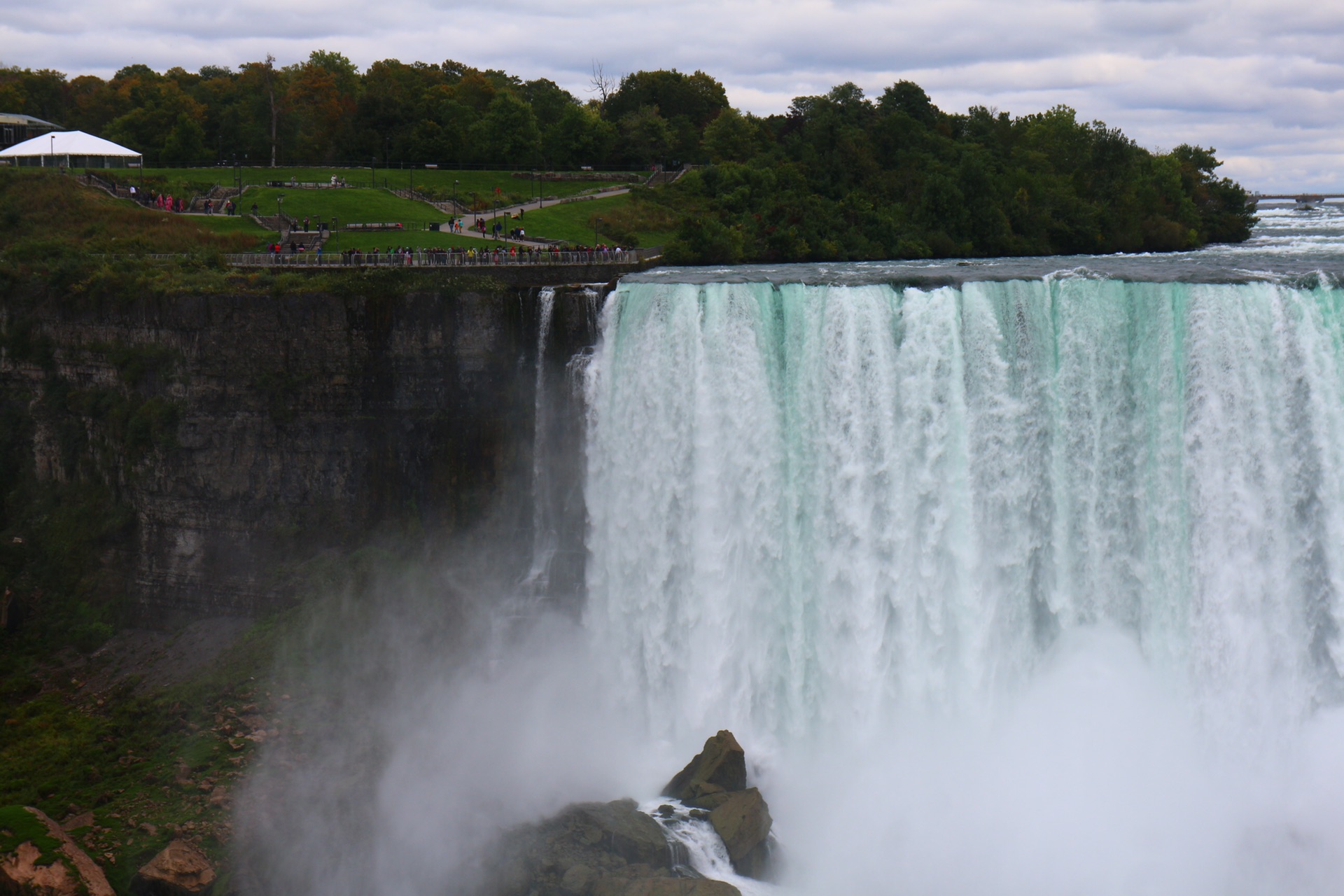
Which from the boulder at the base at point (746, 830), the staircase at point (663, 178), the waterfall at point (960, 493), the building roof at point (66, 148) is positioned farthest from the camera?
the staircase at point (663, 178)

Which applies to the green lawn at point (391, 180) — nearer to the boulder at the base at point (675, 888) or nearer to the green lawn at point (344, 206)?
the green lawn at point (344, 206)

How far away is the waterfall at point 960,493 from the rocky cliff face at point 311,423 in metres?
3.67

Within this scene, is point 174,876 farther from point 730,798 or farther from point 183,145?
point 183,145

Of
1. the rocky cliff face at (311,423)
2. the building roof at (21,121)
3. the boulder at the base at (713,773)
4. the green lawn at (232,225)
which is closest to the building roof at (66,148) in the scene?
the green lawn at (232,225)

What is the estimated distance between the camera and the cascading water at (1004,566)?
23.0 meters

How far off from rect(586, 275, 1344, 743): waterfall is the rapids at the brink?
62 mm

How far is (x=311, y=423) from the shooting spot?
30859 millimetres

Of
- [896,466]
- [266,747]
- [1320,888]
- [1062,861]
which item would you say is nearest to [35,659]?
[266,747]

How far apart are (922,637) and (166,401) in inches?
847

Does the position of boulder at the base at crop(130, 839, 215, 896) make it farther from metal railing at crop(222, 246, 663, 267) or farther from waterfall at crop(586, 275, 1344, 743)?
metal railing at crop(222, 246, 663, 267)

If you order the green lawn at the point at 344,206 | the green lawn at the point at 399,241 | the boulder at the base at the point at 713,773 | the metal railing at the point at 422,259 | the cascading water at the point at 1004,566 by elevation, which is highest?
the green lawn at the point at 344,206

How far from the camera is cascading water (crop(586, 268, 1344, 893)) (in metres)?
23.0

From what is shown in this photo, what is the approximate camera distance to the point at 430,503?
31047mm

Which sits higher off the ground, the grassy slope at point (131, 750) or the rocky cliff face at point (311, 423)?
the rocky cliff face at point (311, 423)
